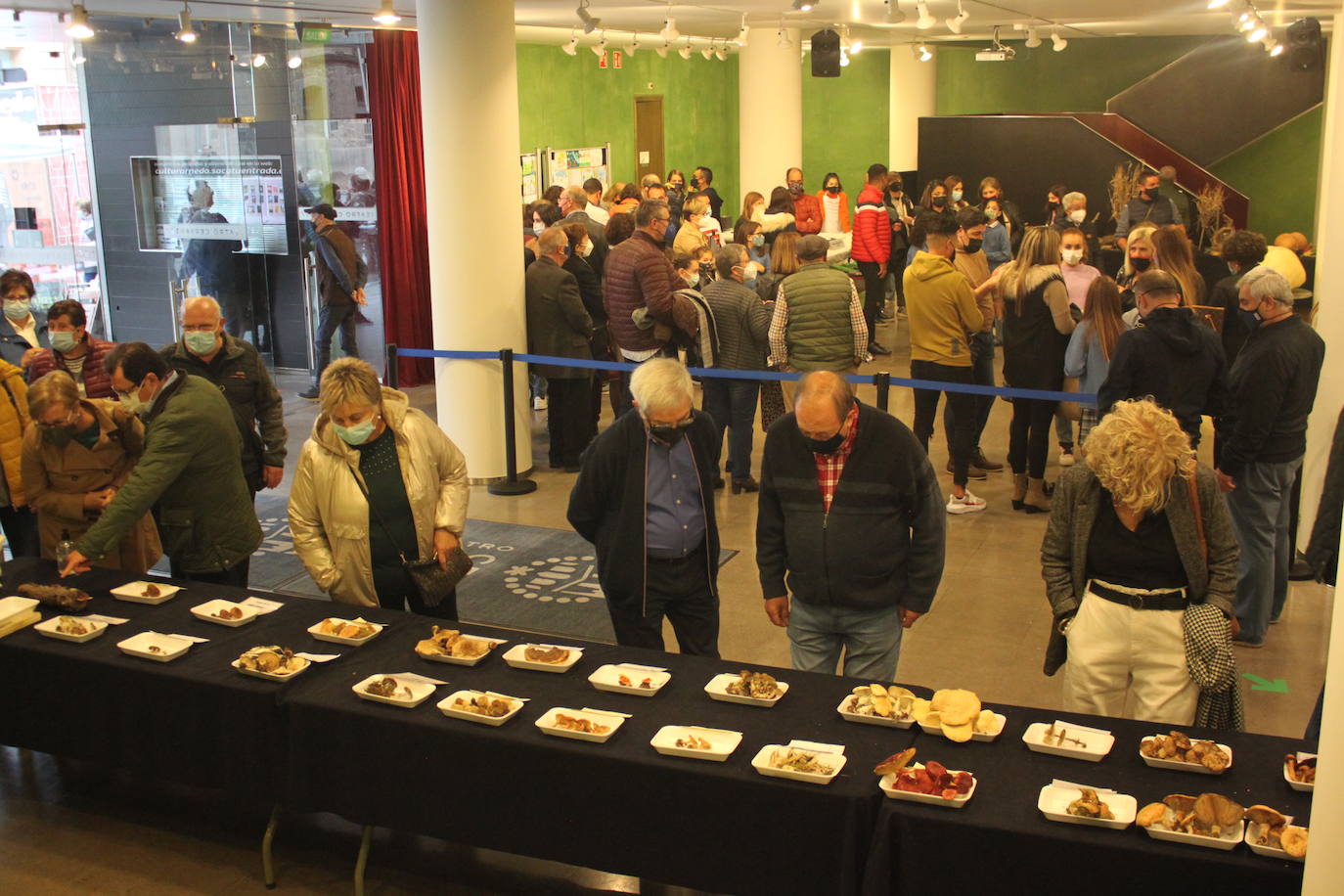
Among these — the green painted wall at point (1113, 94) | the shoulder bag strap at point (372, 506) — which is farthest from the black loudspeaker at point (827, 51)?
the shoulder bag strap at point (372, 506)

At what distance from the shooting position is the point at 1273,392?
16.5 ft

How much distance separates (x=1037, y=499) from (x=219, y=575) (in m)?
4.60

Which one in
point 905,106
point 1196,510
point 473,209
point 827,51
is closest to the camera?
point 1196,510

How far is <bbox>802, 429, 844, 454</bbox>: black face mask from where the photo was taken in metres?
3.77

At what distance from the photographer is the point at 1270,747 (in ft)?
10.4

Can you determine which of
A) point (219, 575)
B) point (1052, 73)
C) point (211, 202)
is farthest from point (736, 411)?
point (1052, 73)

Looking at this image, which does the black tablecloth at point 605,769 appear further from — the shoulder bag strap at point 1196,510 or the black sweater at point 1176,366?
the black sweater at point 1176,366

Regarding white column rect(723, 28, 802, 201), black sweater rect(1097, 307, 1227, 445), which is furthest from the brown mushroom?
white column rect(723, 28, 802, 201)

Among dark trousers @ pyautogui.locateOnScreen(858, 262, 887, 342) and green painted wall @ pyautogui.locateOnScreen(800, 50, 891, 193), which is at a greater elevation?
green painted wall @ pyautogui.locateOnScreen(800, 50, 891, 193)

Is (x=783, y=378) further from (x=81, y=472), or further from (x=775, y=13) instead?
(x=775, y=13)

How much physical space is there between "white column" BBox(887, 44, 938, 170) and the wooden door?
3.57 m

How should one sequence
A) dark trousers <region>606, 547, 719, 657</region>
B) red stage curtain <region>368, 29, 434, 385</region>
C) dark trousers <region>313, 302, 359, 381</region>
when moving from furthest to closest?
red stage curtain <region>368, 29, 434, 385</region>
dark trousers <region>313, 302, 359, 381</region>
dark trousers <region>606, 547, 719, 657</region>

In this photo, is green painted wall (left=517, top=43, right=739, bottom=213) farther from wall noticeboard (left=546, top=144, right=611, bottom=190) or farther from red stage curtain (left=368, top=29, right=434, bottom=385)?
red stage curtain (left=368, top=29, right=434, bottom=385)

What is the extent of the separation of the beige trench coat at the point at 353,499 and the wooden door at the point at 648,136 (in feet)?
46.9
